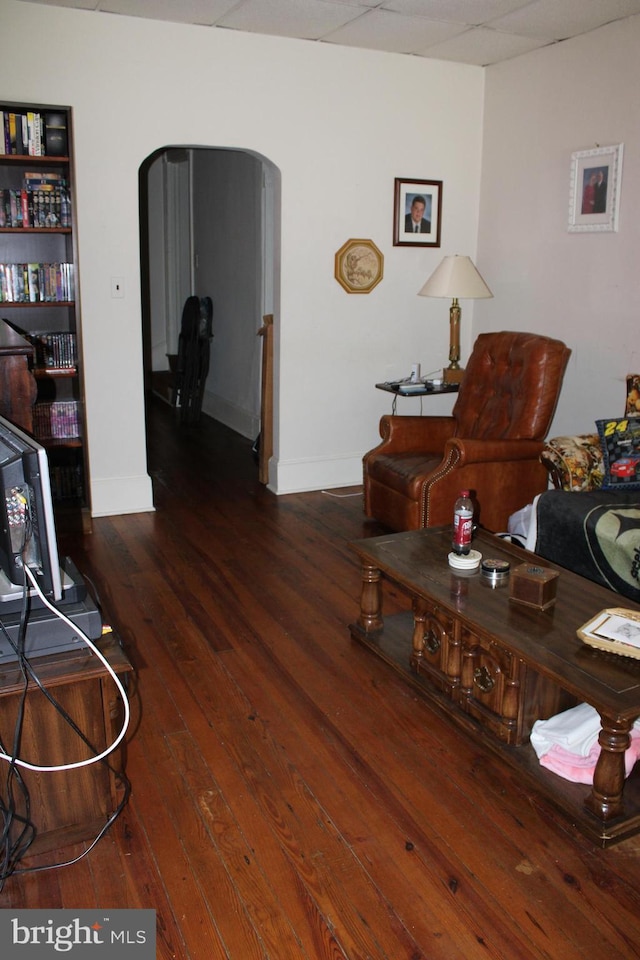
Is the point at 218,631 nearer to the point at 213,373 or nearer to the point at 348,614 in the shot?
the point at 348,614

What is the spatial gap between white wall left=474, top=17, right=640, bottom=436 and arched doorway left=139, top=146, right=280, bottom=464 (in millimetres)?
1407

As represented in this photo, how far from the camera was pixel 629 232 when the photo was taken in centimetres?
422

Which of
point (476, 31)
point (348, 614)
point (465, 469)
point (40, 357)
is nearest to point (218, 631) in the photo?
point (348, 614)

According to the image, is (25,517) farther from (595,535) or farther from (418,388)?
(418,388)

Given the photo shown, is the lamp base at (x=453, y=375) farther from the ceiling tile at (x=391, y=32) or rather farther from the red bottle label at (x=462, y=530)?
the red bottle label at (x=462, y=530)

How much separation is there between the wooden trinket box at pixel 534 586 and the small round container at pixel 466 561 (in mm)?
245

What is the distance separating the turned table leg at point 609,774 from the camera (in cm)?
210

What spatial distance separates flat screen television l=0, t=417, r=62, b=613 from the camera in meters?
1.80

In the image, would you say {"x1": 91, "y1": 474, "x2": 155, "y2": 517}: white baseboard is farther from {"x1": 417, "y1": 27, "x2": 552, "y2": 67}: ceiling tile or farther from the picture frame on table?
{"x1": 417, "y1": 27, "x2": 552, "y2": 67}: ceiling tile

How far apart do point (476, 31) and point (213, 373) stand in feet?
12.8

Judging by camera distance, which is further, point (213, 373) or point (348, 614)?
point (213, 373)

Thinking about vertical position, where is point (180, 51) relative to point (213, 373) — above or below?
above

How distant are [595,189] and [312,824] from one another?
3.59 metres

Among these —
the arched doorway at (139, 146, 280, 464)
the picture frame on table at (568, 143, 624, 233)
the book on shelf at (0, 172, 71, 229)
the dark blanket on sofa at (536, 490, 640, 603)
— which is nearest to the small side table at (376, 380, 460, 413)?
the arched doorway at (139, 146, 280, 464)
